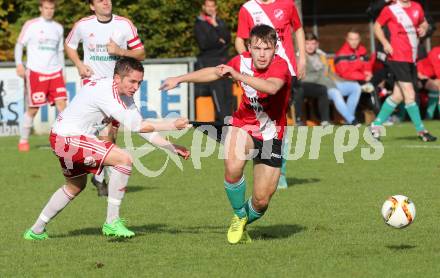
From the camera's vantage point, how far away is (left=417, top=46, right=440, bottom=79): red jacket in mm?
21516

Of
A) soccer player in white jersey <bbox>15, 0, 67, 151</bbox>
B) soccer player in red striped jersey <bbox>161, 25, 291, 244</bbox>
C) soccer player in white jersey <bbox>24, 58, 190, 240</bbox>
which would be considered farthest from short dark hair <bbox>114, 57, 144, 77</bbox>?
soccer player in white jersey <bbox>15, 0, 67, 151</bbox>

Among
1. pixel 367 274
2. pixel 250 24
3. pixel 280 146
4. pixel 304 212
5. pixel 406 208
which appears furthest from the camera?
pixel 250 24

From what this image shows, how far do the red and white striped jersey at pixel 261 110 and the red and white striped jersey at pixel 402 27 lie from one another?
8.14m

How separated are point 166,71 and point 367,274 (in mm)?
13717

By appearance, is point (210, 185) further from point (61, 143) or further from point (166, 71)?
point (166, 71)

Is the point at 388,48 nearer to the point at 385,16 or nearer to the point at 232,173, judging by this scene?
the point at 385,16

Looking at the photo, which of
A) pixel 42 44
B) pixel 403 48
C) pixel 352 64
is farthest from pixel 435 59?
pixel 42 44

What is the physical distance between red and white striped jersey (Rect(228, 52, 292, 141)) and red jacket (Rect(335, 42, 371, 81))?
1225 cm

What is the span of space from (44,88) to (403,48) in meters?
5.52

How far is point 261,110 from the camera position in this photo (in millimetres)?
9547

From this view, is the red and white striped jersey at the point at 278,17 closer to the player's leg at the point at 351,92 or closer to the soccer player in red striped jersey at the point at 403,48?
the soccer player in red striped jersey at the point at 403,48

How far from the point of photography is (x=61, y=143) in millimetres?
9562

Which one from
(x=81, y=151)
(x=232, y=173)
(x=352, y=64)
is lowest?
(x=352, y=64)

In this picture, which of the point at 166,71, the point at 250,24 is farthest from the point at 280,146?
the point at 166,71
